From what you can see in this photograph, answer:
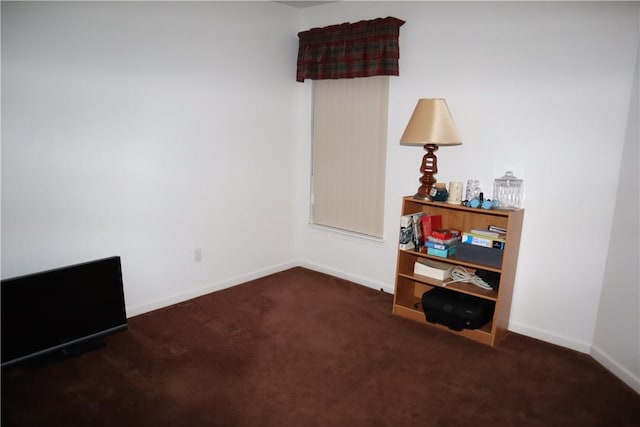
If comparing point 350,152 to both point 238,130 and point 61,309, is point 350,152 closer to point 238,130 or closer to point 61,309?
point 238,130

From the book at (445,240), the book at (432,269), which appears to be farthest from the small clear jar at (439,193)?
the book at (432,269)

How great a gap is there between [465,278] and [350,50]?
2.09 metres

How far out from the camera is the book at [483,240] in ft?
8.89

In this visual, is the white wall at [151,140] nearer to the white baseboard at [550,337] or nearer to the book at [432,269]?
the book at [432,269]

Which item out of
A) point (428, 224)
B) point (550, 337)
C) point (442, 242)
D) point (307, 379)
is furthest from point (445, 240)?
point (307, 379)

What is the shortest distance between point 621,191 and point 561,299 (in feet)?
2.61

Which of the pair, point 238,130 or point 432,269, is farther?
point 238,130

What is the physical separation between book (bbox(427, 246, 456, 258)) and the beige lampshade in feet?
2.48

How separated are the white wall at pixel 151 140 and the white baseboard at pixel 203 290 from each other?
0.01m

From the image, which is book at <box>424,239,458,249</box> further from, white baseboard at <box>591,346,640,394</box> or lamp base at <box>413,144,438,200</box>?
white baseboard at <box>591,346,640,394</box>

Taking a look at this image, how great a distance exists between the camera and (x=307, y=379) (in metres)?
2.36

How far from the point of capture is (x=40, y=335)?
241 centimetres

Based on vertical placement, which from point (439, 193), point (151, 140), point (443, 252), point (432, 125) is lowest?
point (443, 252)

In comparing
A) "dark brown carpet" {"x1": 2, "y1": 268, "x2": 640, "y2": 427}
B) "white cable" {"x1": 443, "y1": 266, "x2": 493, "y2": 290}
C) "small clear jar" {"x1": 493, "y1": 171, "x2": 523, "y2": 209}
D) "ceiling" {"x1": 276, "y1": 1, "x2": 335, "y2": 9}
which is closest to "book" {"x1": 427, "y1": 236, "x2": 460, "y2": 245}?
"white cable" {"x1": 443, "y1": 266, "x2": 493, "y2": 290}
